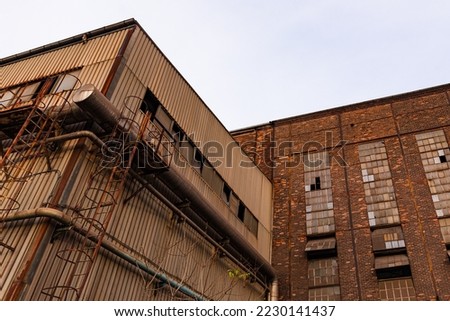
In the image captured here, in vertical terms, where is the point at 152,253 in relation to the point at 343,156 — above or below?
below

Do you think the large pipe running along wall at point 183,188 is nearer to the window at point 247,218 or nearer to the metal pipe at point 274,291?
the metal pipe at point 274,291

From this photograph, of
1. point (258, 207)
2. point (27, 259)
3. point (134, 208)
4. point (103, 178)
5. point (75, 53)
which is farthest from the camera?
point (258, 207)

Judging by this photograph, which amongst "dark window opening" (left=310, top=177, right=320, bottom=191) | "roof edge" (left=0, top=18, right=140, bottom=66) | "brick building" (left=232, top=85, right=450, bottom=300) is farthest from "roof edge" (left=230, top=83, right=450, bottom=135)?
"roof edge" (left=0, top=18, right=140, bottom=66)

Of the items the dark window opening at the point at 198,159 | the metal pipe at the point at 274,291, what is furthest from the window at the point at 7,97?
the metal pipe at the point at 274,291

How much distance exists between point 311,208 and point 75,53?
1173 cm

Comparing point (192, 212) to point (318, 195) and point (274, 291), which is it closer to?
point (274, 291)

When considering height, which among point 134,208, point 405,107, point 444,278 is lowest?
point 134,208

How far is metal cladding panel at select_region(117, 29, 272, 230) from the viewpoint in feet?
37.4

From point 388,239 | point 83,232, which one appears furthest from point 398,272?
point 83,232

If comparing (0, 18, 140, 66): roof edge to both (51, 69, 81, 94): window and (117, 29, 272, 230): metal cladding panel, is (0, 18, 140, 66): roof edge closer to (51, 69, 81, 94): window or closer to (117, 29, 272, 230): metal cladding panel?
(117, 29, 272, 230): metal cladding panel

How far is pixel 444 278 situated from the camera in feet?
45.1

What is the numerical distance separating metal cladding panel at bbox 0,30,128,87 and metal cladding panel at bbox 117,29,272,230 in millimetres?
600
